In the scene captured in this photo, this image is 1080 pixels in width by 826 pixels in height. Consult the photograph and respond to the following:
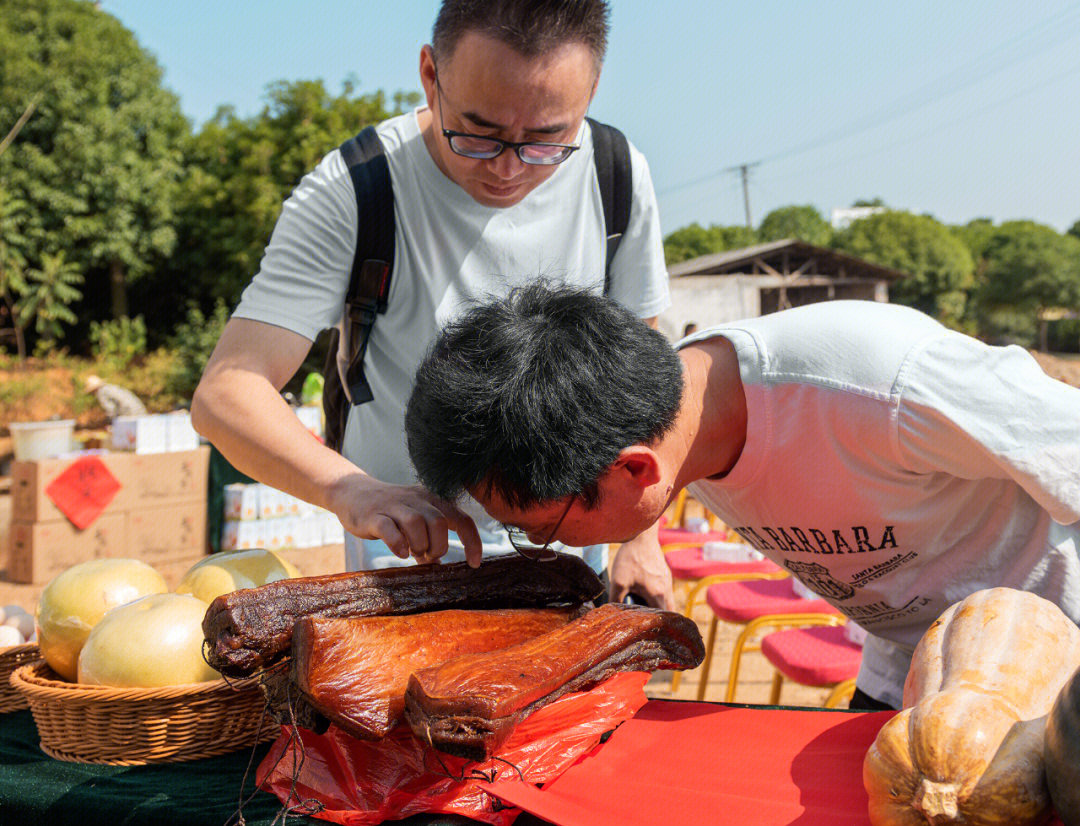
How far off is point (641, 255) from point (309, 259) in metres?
0.79

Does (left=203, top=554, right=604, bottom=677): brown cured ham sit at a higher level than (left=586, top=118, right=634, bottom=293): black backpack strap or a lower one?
lower

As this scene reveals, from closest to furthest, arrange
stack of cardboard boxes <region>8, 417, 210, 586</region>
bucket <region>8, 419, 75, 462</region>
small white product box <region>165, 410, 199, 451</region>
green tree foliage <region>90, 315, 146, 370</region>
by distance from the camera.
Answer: stack of cardboard boxes <region>8, 417, 210, 586</region> → small white product box <region>165, 410, 199, 451</region> → bucket <region>8, 419, 75, 462</region> → green tree foliage <region>90, 315, 146, 370</region>

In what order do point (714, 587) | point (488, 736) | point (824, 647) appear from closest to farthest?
point (488, 736) < point (824, 647) < point (714, 587)

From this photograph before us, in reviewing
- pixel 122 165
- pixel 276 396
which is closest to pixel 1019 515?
pixel 276 396

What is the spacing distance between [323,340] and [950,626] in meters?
19.2

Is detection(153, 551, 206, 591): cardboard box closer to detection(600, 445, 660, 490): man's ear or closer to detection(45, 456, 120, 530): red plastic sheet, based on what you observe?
detection(45, 456, 120, 530): red plastic sheet

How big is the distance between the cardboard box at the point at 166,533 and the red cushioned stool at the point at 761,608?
5452mm

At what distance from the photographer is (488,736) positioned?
1088mm

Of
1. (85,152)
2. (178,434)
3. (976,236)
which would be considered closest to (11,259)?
(85,152)

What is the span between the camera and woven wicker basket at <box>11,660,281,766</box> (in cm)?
141

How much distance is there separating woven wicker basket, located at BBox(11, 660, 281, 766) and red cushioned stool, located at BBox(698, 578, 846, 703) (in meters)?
2.56

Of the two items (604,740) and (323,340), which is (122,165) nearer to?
(323,340)

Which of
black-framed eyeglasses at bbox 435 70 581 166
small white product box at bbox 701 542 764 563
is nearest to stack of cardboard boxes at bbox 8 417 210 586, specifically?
small white product box at bbox 701 542 764 563

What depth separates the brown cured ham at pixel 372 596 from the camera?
1.26 meters
